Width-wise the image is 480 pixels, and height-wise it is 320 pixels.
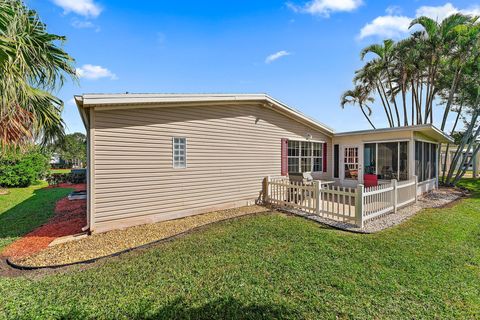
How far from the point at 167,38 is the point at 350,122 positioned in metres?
20.5

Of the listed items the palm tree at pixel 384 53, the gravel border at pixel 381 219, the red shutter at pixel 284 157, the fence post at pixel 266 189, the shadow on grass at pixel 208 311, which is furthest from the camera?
the palm tree at pixel 384 53

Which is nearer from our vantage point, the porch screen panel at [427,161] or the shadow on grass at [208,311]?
the shadow on grass at [208,311]

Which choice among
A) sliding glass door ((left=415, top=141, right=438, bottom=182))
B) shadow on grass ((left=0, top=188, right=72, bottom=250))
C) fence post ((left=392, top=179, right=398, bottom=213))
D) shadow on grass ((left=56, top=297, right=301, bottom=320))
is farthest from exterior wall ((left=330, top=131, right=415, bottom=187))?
shadow on grass ((left=0, top=188, right=72, bottom=250))

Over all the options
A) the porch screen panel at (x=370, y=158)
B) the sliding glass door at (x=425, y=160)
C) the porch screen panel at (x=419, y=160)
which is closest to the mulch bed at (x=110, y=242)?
the porch screen panel at (x=370, y=158)

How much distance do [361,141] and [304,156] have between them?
3013 millimetres

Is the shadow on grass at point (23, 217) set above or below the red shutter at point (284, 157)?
below

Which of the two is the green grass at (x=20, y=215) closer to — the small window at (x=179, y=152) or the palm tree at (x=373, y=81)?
the small window at (x=179, y=152)

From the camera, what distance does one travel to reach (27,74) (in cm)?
404

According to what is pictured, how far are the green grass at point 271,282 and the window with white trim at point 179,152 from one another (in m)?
2.39

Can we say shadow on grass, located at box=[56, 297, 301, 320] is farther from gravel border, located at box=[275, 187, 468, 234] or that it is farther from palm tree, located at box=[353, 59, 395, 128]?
palm tree, located at box=[353, 59, 395, 128]

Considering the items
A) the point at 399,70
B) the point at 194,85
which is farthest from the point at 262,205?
the point at 399,70

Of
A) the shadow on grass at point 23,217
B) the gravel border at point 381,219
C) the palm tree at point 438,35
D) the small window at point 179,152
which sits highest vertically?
the palm tree at point 438,35

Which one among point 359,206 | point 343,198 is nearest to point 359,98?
point 343,198

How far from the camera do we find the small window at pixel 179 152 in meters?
6.87
